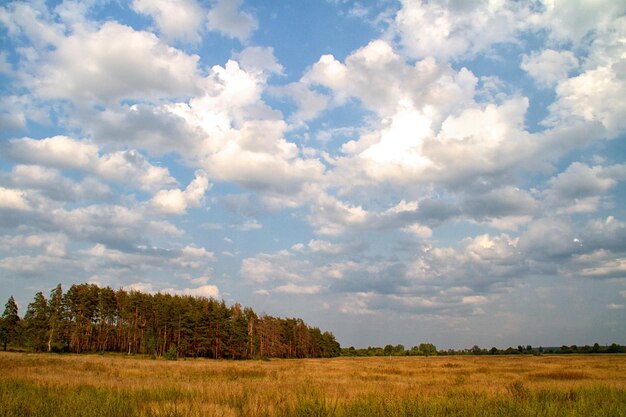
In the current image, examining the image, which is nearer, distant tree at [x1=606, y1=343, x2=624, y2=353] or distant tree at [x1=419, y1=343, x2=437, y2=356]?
distant tree at [x1=606, y1=343, x2=624, y2=353]

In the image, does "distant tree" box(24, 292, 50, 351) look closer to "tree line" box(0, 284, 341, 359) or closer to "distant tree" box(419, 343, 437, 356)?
"tree line" box(0, 284, 341, 359)

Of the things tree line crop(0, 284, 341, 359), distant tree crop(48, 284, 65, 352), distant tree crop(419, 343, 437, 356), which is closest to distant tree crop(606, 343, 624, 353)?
distant tree crop(419, 343, 437, 356)

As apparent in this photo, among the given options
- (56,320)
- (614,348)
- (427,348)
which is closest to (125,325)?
(56,320)

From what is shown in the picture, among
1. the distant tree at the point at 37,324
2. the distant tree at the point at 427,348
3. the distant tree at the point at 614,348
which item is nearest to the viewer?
the distant tree at the point at 37,324

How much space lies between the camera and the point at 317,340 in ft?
442

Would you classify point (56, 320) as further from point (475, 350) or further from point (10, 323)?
point (475, 350)

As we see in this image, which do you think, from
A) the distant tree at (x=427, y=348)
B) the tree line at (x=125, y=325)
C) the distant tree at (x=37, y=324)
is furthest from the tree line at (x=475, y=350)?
the distant tree at (x=37, y=324)

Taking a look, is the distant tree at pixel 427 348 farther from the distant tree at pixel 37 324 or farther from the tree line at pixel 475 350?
Result: the distant tree at pixel 37 324

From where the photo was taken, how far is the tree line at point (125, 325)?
69.4 meters

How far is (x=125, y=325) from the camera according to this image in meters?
79.4

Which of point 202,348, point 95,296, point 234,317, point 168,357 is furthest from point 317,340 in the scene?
point 168,357

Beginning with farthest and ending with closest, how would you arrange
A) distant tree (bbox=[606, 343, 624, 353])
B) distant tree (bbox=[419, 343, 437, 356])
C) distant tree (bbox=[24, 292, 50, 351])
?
distant tree (bbox=[419, 343, 437, 356])
distant tree (bbox=[606, 343, 624, 353])
distant tree (bbox=[24, 292, 50, 351])

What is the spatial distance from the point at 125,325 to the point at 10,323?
19.7 metres

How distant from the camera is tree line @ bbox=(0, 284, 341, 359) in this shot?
228 ft
